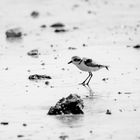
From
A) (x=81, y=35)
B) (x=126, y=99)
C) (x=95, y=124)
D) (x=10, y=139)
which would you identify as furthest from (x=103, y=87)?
(x=81, y=35)

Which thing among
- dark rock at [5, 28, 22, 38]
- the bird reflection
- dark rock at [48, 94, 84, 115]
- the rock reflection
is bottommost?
the rock reflection

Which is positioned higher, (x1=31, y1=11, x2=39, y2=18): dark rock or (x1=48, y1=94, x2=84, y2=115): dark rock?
(x1=31, y1=11, x2=39, y2=18): dark rock

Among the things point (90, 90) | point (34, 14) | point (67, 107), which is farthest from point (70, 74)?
point (34, 14)

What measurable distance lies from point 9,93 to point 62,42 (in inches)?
495

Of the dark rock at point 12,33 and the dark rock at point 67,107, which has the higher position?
the dark rock at point 12,33

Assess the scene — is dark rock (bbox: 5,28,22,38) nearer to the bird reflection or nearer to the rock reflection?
the bird reflection

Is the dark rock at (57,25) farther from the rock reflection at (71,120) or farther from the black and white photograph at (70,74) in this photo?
the rock reflection at (71,120)

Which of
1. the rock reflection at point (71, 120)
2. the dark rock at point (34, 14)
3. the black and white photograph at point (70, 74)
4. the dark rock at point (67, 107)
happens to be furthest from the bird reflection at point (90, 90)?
the dark rock at point (34, 14)

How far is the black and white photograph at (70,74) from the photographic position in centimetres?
1587

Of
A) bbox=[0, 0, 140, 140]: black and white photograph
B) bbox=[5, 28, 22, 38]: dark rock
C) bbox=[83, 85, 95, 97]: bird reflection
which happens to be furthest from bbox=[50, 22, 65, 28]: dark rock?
bbox=[83, 85, 95, 97]: bird reflection

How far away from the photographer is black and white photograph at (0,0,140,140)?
15.9 metres

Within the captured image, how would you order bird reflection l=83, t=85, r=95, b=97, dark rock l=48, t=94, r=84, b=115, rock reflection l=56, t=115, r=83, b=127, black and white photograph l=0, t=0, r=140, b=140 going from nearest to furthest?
black and white photograph l=0, t=0, r=140, b=140, rock reflection l=56, t=115, r=83, b=127, dark rock l=48, t=94, r=84, b=115, bird reflection l=83, t=85, r=95, b=97

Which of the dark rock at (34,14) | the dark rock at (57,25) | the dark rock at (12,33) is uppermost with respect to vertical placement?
the dark rock at (34,14)

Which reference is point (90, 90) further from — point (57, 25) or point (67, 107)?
point (57, 25)
